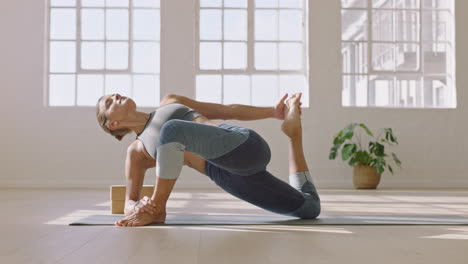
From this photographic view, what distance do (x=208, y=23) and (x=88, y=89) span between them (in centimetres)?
178

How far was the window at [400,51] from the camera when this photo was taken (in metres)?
8.25

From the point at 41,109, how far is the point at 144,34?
63.8 inches

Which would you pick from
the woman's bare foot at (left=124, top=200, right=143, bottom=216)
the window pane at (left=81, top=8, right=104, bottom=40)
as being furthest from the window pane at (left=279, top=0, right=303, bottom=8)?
the woman's bare foot at (left=124, top=200, right=143, bottom=216)

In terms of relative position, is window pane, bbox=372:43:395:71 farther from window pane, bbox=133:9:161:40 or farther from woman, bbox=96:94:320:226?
woman, bbox=96:94:320:226

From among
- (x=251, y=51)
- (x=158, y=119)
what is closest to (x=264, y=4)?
(x=251, y=51)

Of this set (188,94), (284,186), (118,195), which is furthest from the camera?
(188,94)

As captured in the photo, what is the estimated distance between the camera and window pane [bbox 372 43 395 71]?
27.1ft

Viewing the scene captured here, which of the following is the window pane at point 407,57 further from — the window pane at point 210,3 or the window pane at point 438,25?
the window pane at point 210,3

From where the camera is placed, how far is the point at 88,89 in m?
8.05

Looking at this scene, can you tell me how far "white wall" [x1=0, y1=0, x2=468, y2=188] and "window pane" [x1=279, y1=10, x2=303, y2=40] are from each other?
0.81ft

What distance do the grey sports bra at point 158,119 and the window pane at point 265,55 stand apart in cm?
519

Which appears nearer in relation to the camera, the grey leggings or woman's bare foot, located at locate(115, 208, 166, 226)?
the grey leggings

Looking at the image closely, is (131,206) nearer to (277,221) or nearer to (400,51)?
(277,221)

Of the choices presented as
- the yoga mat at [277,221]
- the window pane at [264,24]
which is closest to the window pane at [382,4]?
the window pane at [264,24]
